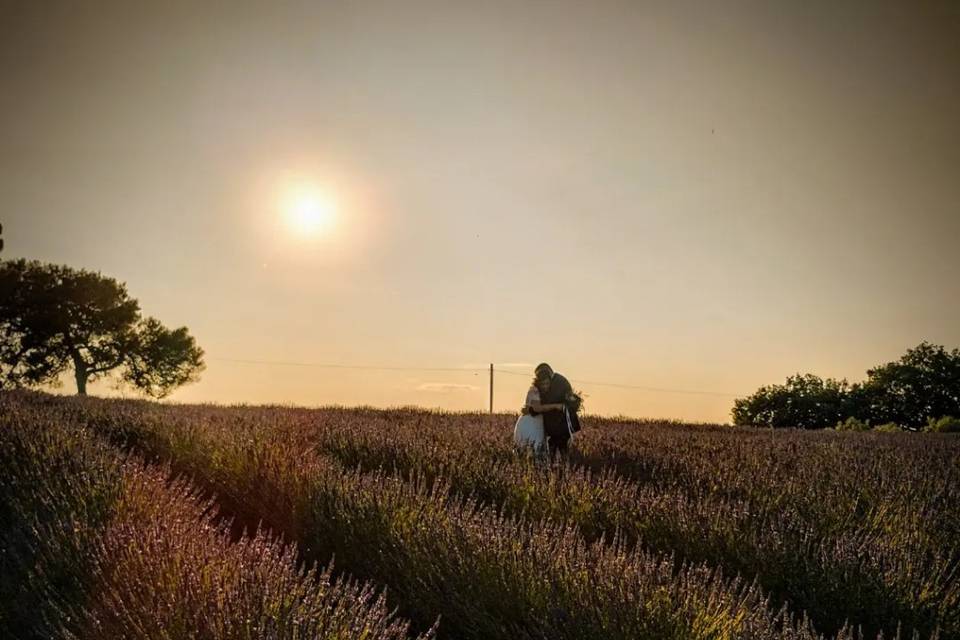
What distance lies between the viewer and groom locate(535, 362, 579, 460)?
774 cm

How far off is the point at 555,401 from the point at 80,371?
27339mm

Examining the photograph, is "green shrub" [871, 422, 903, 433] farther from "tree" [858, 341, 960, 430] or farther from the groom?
the groom

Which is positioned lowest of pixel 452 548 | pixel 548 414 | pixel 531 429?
→ pixel 452 548

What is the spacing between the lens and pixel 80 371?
94.6 ft

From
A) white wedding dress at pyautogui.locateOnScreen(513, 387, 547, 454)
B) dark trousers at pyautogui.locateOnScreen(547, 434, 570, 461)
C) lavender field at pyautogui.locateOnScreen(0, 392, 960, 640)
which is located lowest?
lavender field at pyautogui.locateOnScreen(0, 392, 960, 640)

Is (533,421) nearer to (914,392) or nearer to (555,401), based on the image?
(555,401)

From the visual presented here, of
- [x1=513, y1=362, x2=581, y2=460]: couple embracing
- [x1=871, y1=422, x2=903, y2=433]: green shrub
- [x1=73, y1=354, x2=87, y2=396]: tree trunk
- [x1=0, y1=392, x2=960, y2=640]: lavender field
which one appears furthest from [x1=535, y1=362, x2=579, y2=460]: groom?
[x1=73, y1=354, x2=87, y2=396]: tree trunk

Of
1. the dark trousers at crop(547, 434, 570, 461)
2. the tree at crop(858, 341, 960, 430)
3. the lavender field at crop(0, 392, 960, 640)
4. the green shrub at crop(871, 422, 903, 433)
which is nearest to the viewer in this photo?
the lavender field at crop(0, 392, 960, 640)

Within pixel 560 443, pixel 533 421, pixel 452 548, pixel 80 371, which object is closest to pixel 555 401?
pixel 533 421

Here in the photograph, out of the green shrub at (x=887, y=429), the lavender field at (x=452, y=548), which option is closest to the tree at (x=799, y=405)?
the green shrub at (x=887, y=429)

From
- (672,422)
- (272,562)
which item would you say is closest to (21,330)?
(672,422)

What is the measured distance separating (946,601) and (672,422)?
42.4 ft

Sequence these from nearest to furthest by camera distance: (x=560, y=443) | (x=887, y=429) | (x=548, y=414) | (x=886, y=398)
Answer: (x=548, y=414), (x=560, y=443), (x=887, y=429), (x=886, y=398)

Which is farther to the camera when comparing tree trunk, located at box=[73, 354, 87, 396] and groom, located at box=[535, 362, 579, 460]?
tree trunk, located at box=[73, 354, 87, 396]
